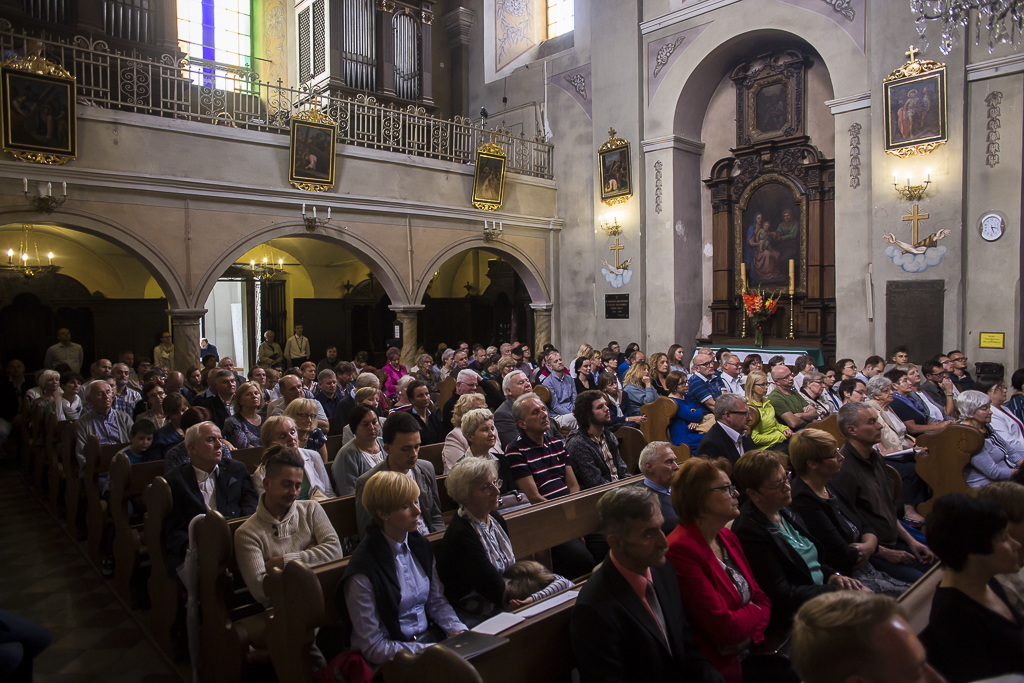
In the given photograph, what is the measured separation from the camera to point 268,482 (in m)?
2.70

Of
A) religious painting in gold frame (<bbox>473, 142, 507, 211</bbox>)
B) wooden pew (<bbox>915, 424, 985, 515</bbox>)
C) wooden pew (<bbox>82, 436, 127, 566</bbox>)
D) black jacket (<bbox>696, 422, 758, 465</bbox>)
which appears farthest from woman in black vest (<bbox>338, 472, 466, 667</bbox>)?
religious painting in gold frame (<bbox>473, 142, 507, 211</bbox>)

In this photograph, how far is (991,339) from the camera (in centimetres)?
779

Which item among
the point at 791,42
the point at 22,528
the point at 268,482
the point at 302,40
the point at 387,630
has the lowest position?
the point at 22,528

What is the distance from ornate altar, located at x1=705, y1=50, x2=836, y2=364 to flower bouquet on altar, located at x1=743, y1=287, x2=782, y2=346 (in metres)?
0.16

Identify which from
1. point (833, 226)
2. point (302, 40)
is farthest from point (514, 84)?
point (833, 226)

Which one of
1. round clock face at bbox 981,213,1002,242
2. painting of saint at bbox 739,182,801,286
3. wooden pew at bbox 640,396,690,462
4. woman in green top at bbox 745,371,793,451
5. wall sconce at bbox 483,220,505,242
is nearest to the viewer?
woman in green top at bbox 745,371,793,451

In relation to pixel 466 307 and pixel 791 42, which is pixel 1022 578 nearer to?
pixel 791 42

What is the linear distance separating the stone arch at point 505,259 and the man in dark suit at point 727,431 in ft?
23.2

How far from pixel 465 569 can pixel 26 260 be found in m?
10.6

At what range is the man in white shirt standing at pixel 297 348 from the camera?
12.1 m

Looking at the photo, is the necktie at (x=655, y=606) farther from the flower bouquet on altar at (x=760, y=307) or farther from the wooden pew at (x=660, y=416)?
the flower bouquet on altar at (x=760, y=307)

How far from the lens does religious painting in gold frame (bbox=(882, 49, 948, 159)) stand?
793cm

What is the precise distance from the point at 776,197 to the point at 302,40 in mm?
9013

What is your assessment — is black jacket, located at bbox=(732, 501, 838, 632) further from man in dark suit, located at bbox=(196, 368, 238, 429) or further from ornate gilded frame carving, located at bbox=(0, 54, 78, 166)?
ornate gilded frame carving, located at bbox=(0, 54, 78, 166)
